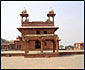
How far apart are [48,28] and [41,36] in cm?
841

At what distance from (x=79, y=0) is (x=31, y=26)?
53.5 ft

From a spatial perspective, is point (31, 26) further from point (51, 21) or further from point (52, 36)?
point (52, 36)

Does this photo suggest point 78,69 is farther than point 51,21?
No

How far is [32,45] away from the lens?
90.8 ft

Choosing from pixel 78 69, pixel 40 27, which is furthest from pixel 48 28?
pixel 78 69

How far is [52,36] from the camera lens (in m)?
18.3

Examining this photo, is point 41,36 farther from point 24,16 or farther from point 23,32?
point 24,16

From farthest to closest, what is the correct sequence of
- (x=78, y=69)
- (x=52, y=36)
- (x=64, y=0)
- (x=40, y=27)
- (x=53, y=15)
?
(x=53, y=15) < (x=40, y=27) < (x=52, y=36) < (x=64, y=0) < (x=78, y=69)

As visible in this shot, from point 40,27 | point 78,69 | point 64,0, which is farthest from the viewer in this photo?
point 40,27

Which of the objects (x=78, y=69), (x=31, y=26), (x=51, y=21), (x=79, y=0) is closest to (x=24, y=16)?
(x=31, y=26)

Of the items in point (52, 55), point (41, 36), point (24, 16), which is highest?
point (24, 16)

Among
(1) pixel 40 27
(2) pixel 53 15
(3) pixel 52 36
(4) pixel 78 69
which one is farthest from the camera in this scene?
(2) pixel 53 15

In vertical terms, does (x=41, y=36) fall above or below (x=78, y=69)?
above

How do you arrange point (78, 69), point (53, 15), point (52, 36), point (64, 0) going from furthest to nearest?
1. point (53, 15)
2. point (52, 36)
3. point (64, 0)
4. point (78, 69)
